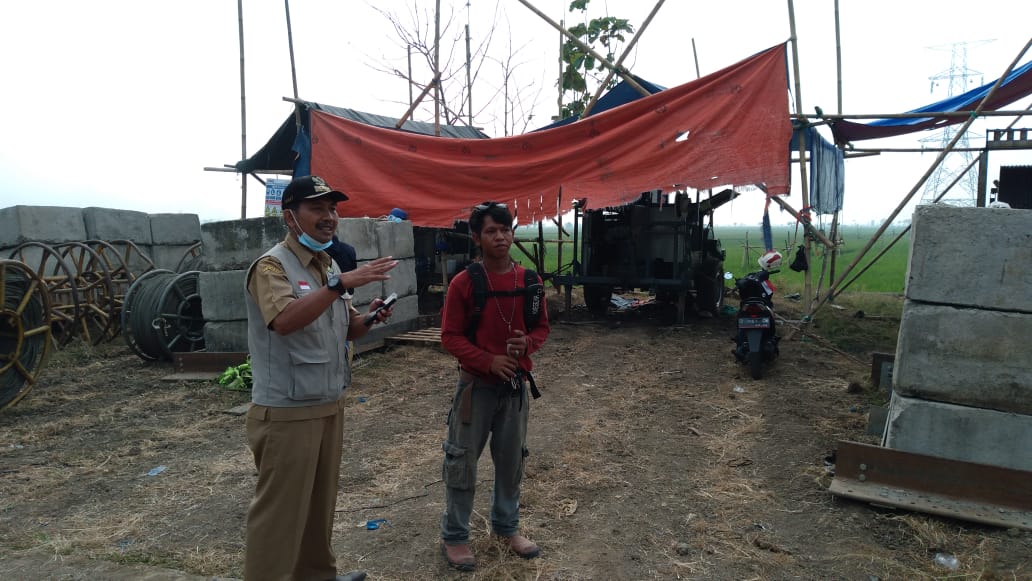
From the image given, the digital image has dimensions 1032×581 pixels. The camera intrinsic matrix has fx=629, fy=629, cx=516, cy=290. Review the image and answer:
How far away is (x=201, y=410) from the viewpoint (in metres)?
5.93

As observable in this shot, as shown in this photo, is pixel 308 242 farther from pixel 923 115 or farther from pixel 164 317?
pixel 923 115

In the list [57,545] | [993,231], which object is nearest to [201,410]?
[57,545]

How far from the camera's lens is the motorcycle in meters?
6.51

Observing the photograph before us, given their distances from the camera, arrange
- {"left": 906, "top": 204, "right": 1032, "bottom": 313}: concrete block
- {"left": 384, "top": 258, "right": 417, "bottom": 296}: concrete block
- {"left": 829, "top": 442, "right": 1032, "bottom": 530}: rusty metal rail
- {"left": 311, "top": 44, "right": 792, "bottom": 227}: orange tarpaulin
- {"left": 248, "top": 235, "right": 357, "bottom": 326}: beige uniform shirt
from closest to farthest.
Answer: {"left": 248, "top": 235, "right": 357, "bottom": 326}: beige uniform shirt < {"left": 829, "top": 442, "right": 1032, "bottom": 530}: rusty metal rail < {"left": 906, "top": 204, "right": 1032, "bottom": 313}: concrete block < {"left": 311, "top": 44, "right": 792, "bottom": 227}: orange tarpaulin < {"left": 384, "top": 258, "right": 417, "bottom": 296}: concrete block

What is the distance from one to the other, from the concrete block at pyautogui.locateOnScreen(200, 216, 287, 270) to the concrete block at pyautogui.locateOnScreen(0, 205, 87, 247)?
4.30 m

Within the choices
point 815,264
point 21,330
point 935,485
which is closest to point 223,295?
point 21,330

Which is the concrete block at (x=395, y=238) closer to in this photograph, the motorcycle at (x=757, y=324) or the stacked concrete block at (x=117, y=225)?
the motorcycle at (x=757, y=324)

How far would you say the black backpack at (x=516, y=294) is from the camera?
289 centimetres

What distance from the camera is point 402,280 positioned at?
8945 millimetres

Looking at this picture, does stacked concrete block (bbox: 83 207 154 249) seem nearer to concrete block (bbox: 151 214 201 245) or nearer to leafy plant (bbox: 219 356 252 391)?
concrete block (bbox: 151 214 201 245)

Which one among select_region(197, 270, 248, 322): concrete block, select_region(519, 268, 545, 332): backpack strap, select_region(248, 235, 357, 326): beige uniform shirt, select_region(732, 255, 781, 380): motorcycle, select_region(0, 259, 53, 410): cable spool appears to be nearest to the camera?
select_region(248, 235, 357, 326): beige uniform shirt

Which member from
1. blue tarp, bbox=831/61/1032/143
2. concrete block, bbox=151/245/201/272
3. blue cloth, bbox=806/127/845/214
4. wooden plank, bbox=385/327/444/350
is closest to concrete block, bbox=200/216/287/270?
wooden plank, bbox=385/327/444/350

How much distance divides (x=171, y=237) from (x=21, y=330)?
22.4 ft

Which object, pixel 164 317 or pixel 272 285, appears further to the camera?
pixel 164 317
